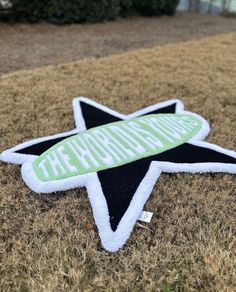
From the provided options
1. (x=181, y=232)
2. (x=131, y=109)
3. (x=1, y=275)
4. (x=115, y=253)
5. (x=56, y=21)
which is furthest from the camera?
(x=56, y=21)

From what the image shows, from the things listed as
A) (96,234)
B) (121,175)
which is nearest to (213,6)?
(121,175)

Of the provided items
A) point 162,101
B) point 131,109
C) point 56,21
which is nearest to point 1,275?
point 131,109

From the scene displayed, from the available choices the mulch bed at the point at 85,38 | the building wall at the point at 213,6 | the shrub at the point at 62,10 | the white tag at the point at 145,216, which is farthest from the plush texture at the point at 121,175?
the building wall at the point at 213,6

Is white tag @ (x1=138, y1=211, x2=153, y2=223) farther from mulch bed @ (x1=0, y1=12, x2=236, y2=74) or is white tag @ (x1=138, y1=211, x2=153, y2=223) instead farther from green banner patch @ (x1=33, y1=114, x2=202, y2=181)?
mulch bed @ (x1=0, y1=12, x2=236, y2=74)

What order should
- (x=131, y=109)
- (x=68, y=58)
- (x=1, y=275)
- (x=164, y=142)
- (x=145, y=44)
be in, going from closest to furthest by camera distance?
(x=1, y=275) < (x=164, y=142) < (x=131, y=109) < (x=68, y=58) < (x=145, y=44)

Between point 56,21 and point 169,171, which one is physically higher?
point 169,171

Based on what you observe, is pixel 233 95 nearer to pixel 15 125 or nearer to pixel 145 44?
pixel 15 125

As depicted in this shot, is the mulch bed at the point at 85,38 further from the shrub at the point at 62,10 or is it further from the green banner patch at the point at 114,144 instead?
→ the green banner patch at the point at 114,144
